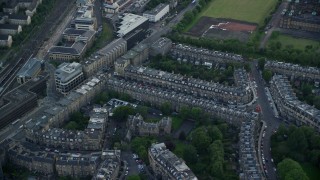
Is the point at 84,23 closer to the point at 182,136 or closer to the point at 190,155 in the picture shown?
the point at 182,136

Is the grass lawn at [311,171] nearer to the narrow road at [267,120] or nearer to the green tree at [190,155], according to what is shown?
the narrow road at [267,120]

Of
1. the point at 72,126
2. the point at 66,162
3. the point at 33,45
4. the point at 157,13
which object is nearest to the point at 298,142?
the point at 66,162

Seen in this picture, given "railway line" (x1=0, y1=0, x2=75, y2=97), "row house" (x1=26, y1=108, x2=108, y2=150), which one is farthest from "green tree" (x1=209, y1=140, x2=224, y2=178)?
"railway line" (x1=0, y1=0, x2=75, y2=97)

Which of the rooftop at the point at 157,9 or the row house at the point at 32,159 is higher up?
the rooftop at the point at 157,9

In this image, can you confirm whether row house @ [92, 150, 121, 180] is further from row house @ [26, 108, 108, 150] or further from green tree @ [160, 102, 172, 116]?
green tree @ [160, 102, 172, 116]

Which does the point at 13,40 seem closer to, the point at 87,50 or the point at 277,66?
the point at 87,50

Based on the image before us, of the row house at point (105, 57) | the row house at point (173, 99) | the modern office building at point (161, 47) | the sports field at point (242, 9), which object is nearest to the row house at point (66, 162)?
the row house at point (173, 99)

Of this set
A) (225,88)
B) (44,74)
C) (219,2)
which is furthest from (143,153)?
(219,2)
